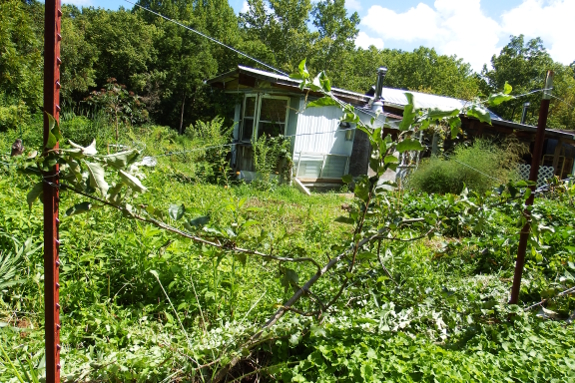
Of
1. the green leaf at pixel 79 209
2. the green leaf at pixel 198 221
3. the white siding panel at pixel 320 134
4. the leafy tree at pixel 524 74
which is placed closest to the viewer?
the green leaf at pixel 79 209

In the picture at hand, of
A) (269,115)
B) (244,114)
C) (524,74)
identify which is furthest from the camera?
(524,74)

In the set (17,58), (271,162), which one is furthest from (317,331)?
(17,58)

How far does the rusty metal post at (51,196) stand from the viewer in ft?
4.06

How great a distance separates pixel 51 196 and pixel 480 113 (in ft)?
5.56

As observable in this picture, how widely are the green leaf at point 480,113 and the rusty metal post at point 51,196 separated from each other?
161 centimetres

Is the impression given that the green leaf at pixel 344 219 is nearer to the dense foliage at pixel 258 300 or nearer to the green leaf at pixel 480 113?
the dense foliage at pixel 258 300

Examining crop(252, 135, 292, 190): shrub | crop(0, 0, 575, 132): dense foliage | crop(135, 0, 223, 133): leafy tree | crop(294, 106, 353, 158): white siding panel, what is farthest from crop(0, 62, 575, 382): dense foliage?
crop(135, 0, 223, 133): leafy tree

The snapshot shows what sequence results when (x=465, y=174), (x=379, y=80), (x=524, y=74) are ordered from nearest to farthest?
(x=465, y=174) < (x=379, y=80) < (x=524, y=74)

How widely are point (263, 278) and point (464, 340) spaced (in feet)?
5.33

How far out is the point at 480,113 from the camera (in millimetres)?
1754

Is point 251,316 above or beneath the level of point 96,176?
beneath

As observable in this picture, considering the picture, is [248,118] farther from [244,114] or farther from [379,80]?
[379,80]

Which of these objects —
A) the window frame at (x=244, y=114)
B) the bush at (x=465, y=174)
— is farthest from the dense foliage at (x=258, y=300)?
the window frame at (x=244, y=114)

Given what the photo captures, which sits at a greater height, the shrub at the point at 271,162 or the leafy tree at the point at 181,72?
the leafy tree at the point at 181,72
